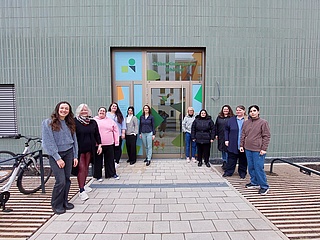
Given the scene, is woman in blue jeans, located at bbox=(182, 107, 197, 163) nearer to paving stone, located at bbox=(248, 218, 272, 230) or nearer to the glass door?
the glass door

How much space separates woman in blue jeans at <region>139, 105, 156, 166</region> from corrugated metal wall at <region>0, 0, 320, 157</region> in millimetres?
1371

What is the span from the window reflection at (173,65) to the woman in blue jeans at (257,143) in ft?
10.5

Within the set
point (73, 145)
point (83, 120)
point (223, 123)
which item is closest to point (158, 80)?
point (223, 123)

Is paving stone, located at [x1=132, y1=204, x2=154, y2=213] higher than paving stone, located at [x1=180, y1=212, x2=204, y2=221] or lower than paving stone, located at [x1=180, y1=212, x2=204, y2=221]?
lower

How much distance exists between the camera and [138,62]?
6855 millimetres

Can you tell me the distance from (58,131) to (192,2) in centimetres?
584

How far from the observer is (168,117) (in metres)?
7.06

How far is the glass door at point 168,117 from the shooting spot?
6926 millimetres

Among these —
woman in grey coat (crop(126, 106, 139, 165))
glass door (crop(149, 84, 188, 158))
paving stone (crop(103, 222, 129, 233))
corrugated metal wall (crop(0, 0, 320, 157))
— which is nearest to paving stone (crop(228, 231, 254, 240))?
paving stone (crop(103, 222, 129, 233))

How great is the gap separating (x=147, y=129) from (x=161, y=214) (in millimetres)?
3226

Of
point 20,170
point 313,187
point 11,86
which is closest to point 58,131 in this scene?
point 20,170

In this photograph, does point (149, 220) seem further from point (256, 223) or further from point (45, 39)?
point (45, 39)

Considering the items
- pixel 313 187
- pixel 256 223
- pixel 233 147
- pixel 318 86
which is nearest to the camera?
pixel 256 223

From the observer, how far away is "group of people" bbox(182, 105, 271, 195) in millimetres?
4168
